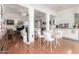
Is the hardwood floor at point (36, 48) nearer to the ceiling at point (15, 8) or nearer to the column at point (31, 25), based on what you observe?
the column at point (31, 25)

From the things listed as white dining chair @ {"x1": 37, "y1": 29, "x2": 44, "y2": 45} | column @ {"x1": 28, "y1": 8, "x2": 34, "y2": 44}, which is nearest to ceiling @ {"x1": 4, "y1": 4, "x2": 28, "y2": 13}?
column @ {"x1": 28, "y1": 8, "x2": 34, "y2": 44}

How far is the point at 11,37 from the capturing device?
7.77 feet

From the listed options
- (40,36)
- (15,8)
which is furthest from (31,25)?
(15,8)

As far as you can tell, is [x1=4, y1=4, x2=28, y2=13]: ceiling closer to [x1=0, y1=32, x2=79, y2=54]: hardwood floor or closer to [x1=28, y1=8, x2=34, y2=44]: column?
[x1=28, y1=8, x2=34, y2=44]: column

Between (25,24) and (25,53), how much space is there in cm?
62

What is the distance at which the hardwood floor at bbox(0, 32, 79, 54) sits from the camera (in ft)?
7.76

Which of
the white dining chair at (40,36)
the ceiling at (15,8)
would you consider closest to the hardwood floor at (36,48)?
the white dining chair at (40,36)

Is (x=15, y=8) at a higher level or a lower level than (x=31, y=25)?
higher

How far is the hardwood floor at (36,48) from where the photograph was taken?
237cm

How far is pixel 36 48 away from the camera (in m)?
2.40

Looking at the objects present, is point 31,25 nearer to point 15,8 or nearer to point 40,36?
point 40,36

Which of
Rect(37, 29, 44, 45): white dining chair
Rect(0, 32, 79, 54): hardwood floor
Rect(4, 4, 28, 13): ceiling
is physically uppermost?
Rect(4, 4, 28, 13): ceiling

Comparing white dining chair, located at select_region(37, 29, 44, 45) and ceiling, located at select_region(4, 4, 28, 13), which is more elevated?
ceiling, located at select_region(4, 4, 28, 13)
